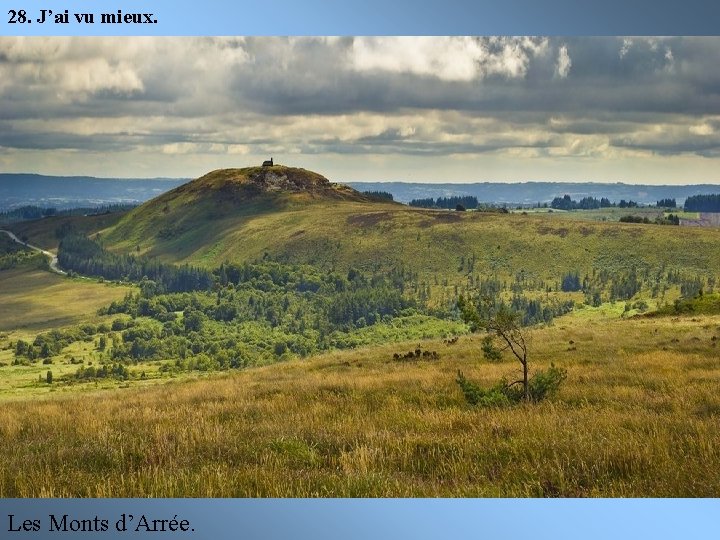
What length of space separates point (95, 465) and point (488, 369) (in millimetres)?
18456

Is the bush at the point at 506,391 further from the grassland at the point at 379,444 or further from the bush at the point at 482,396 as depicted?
the grassland at the point at 379,444

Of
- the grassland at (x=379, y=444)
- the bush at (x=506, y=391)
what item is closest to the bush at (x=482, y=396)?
the bush at (x=506, y=391)

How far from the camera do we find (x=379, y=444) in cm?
1177

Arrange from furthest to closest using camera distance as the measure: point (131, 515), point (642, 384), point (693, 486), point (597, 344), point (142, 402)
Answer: point (597, 344), point (142, 402), point (642, 384), point (693, 486), point (131, 515)

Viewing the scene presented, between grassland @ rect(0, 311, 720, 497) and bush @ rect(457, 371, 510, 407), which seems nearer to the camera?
grassland @ rect(0, 311, 720, 497)

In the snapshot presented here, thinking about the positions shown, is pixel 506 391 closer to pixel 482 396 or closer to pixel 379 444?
pixel 482 396

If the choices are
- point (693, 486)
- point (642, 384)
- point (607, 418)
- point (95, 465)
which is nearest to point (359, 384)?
point (642, 384)

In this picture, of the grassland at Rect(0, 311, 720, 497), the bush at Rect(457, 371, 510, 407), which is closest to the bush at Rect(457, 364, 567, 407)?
the bush at Rect(457, 371, 510, 407)

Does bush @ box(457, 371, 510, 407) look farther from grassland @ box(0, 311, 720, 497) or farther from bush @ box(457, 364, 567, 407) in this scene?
grassland @ box(0, 311, 720, 497)

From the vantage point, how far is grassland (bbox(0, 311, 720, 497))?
9.35 metres

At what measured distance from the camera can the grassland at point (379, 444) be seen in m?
9.35

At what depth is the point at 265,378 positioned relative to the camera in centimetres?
3062

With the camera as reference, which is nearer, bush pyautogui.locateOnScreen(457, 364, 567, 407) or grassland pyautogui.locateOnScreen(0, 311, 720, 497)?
grassland pyautogui.locateOnScreen(0, 311, 720, 497)

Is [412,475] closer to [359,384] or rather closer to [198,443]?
[198,443]
